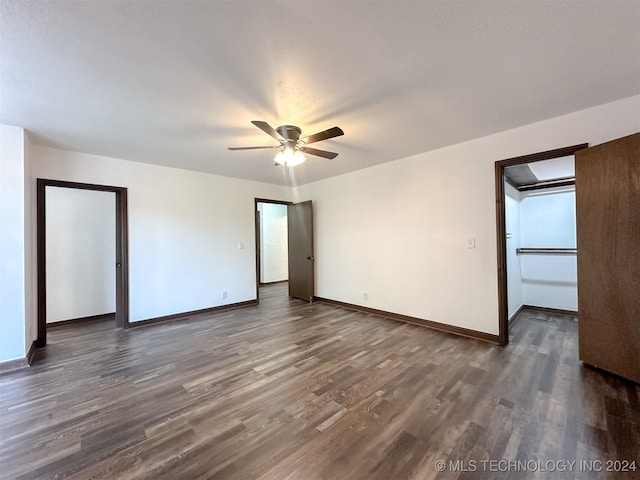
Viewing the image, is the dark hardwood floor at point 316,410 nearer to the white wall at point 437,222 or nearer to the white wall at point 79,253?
the white wall at point 437,222

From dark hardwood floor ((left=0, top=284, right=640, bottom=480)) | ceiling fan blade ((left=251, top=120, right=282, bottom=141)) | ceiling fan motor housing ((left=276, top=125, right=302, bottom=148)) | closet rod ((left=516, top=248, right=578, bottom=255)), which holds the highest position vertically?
ceiling fan motor housing ((left=276, top=125, right=302, bottom=148))

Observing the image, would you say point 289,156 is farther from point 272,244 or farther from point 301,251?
point 272,244

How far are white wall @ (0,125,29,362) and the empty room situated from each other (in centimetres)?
2

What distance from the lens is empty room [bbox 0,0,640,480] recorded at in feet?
4.93

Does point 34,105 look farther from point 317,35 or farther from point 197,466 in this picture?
point 197,466

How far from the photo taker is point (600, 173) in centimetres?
237

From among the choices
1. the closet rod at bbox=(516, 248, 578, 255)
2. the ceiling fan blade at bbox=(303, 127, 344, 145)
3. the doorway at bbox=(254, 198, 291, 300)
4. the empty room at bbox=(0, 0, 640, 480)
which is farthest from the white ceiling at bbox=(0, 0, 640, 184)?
the doorway at bbox=(254, 198, 291, 300)

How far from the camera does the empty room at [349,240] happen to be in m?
1.50

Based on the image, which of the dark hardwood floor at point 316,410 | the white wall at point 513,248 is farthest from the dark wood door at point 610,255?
the white wall at point 513,248

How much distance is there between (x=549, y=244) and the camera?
4.38m

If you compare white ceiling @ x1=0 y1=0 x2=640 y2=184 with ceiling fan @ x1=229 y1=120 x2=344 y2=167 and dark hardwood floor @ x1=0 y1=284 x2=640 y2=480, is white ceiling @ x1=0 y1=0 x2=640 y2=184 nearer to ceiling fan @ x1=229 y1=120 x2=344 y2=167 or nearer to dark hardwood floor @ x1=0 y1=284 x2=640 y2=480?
ceiling fan @ x1=229 y1=120 x2=344 y2=167


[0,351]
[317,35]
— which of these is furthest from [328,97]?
[0,351]

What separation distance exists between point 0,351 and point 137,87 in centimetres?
297

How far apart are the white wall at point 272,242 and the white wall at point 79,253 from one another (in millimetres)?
3783
